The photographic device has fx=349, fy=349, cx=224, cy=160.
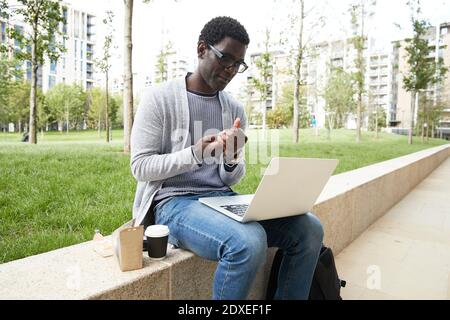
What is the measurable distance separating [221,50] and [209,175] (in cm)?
57

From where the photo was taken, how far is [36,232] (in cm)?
188

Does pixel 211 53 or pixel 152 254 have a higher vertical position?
pixel 211 53

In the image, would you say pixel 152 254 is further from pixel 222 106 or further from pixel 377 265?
pixel 377 265

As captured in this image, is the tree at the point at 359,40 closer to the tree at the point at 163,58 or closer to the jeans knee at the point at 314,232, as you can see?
the tree at the point at 163,58

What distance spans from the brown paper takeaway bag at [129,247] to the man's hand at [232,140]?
1.50 ft

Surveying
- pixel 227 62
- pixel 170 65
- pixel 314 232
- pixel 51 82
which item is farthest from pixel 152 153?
pixel 51 82

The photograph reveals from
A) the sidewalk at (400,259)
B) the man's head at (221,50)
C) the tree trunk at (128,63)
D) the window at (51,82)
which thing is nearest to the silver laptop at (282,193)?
the man's head at (221,50)

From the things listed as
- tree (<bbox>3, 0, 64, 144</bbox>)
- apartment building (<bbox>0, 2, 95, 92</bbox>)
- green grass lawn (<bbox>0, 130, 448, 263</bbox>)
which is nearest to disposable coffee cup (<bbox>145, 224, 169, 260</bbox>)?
green grass lawn (<bbox>0, 130, 448, 263</bbox>)

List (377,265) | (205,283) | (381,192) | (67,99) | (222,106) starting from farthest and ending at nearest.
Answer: (67,99)
(381,192)
(377,265)
(222,106)
(205,283)

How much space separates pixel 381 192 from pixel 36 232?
3572 millimetres

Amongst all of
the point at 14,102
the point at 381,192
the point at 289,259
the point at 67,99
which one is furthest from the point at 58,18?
the point at 67,99

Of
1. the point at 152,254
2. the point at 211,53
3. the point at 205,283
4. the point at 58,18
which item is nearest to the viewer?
the point at 152,254

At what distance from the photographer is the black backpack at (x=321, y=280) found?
170 cm

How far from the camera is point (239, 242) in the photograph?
1.18m
